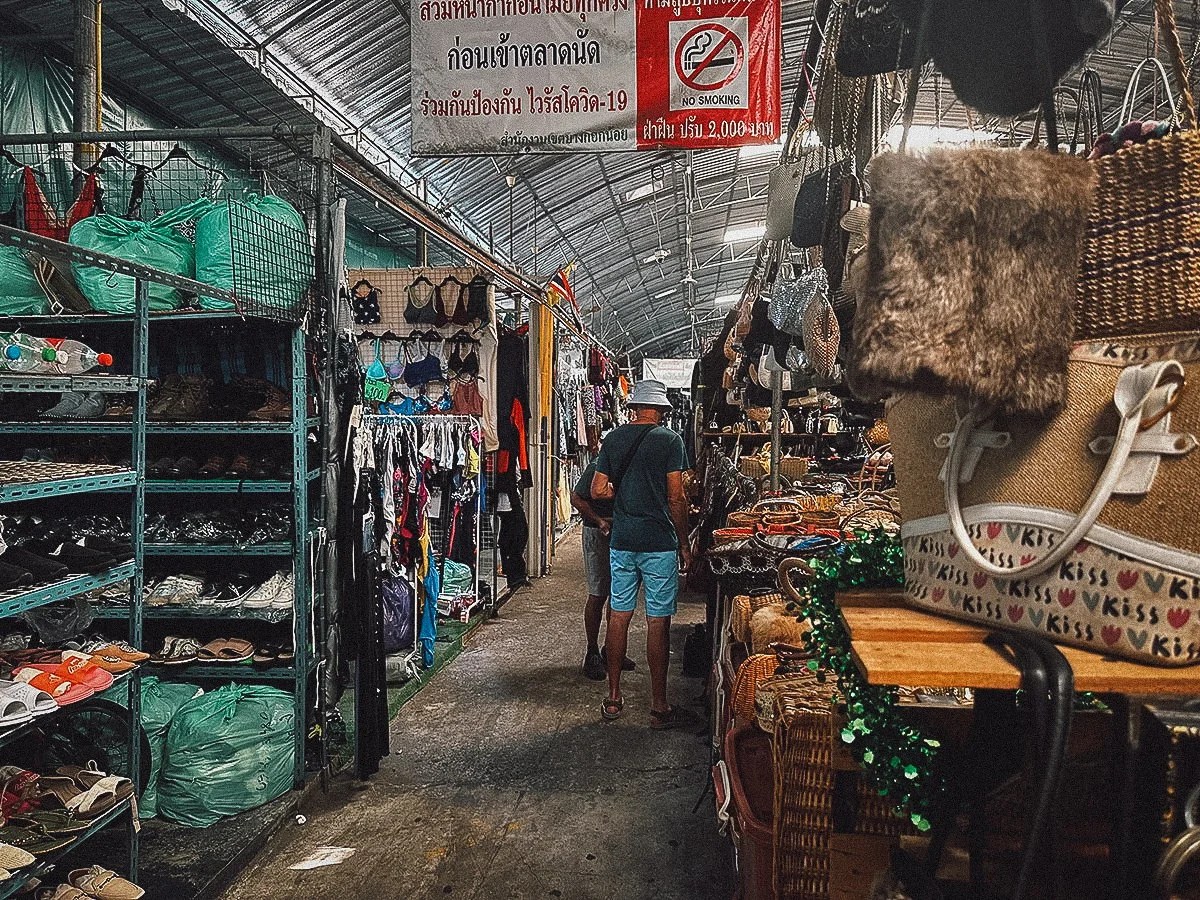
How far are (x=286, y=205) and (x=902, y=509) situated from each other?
3.52 meters

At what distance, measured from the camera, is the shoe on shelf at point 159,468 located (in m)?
3.84

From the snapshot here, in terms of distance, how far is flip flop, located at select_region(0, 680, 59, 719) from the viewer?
214cm

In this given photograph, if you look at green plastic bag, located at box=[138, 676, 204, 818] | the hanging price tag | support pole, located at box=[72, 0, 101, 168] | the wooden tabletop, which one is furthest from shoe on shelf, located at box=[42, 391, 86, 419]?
the wooden tabletop

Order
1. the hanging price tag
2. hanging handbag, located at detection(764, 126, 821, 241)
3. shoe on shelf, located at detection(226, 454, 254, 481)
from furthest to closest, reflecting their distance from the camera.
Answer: the hanging price tag, shoe on shelf, located at detection(226, 454, 254, 481), hanging handbag, located at detection(764, 126, 821, 241)

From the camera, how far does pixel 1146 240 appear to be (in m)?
0.73

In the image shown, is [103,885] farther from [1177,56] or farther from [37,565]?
[1177,56]

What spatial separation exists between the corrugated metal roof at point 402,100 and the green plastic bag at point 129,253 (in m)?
1.43

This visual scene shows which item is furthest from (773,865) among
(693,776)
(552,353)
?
(552,353)

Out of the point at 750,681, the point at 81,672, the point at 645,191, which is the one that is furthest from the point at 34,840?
the point at 645,191

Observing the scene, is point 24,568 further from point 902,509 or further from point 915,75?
point 915,75

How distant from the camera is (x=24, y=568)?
2357 millimetres

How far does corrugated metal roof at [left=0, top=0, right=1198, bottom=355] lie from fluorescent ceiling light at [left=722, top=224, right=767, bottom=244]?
0.25 meters

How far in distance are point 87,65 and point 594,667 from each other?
15.3 feet

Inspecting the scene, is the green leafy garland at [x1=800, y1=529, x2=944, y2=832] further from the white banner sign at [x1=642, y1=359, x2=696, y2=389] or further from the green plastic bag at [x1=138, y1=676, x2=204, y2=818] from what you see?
the white banner sign at [x1=642, y1=359, x2=696, y2=389]
